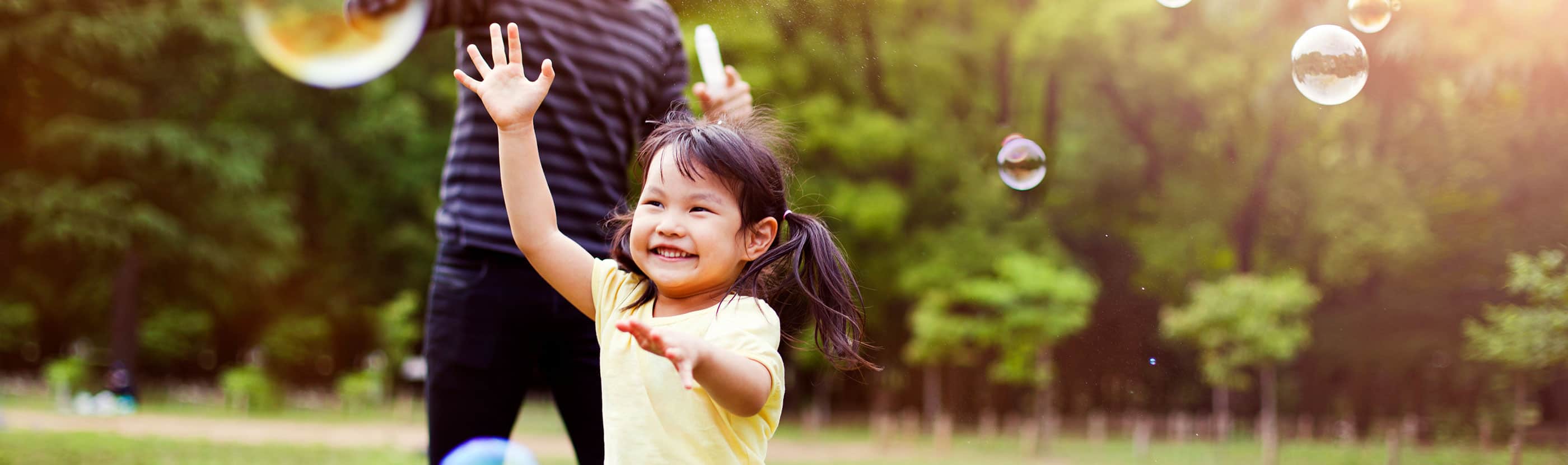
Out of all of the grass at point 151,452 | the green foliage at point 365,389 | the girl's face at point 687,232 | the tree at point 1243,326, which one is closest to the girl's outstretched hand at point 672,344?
the girl's face at point 687,232

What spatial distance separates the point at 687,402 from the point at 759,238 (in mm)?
253

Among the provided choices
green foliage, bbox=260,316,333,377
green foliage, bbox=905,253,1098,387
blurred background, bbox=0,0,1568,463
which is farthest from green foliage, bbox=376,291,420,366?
green foliage, bbox=905,253,1098,387

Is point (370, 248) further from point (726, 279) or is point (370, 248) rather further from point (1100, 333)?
point (726, 279)

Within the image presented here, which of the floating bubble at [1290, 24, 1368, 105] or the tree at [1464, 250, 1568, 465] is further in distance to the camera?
the tree at [1464, 250, 1568, 465]

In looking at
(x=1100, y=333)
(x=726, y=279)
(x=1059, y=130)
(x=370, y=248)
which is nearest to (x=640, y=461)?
(x=726, y=279)

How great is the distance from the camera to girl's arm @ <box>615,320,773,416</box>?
4.29ft

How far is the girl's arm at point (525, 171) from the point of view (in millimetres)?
1642

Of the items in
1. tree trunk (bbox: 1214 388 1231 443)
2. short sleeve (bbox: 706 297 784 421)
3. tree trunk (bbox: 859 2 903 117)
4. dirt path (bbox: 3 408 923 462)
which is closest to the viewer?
short sleeve (bbox: 706 297 784 421)

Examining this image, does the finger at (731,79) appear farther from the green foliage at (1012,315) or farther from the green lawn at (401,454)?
the green foliage at (1012,315)

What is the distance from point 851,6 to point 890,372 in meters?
16.5

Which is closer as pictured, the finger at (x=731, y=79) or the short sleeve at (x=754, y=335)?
the short sleeve at (x=754, y=335)

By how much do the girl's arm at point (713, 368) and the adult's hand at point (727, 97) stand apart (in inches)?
29.7

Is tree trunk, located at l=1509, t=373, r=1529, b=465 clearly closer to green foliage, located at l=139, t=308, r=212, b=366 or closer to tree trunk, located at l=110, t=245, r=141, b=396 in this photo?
tree trunk, located at l=110, t=245, r=141, b=396

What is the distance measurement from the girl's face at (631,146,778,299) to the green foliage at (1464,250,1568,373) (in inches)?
318
